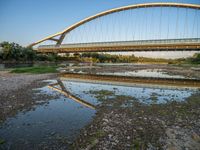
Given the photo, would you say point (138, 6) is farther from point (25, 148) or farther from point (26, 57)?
point (25, 148)

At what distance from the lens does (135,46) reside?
6675cm

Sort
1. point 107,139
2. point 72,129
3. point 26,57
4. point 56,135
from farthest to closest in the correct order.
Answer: point 26,57 → point 72,129 → point 56,135 → point 107,139

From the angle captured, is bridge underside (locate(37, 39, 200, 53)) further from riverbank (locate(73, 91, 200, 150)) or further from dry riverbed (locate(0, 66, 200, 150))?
riverbank (locate(73, 91, 200, 150))

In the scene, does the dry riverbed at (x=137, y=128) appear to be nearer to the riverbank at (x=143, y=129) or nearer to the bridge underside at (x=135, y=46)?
the riverbank at (x=143, y=129)

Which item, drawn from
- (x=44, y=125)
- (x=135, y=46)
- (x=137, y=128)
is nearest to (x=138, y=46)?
(x=135, y=46)

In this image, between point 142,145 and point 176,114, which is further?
point 176,114

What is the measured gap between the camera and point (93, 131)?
24.9ft

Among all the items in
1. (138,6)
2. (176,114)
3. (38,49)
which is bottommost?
(176,114)

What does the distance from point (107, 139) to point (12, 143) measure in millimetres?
3639

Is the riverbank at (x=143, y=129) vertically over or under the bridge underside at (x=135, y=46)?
under

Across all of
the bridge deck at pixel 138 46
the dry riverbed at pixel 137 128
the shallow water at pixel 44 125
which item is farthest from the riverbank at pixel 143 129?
the bridge deck at pixel 138 46

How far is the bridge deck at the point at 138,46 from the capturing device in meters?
57.0

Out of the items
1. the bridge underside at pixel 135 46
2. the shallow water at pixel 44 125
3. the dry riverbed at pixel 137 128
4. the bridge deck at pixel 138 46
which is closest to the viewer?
the dry riverbed at pixel 137 128

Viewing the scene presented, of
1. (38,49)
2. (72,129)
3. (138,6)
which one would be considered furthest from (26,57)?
(72,129)
